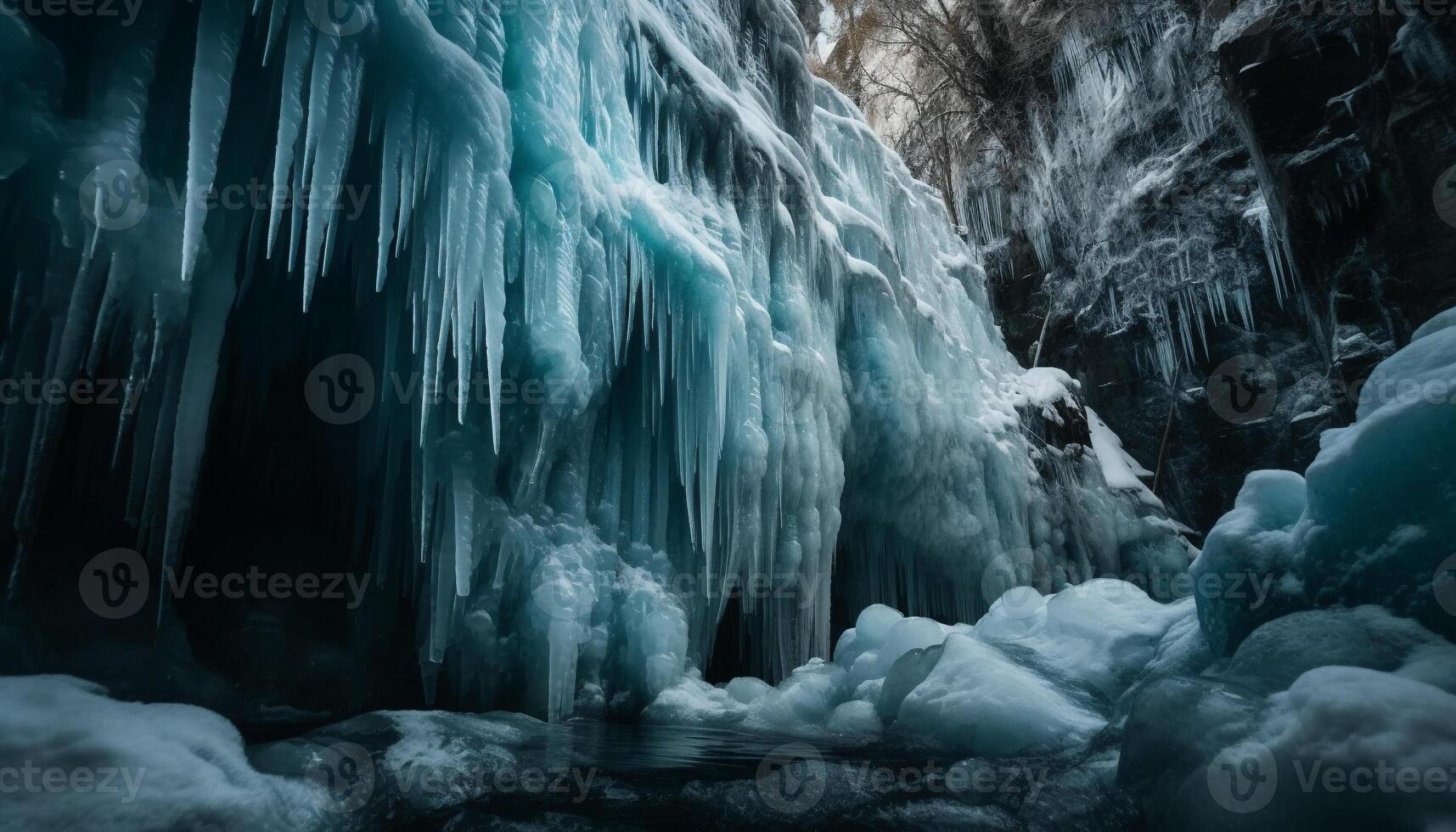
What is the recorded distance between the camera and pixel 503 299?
10.8 feet

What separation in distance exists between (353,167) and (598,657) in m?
3.34

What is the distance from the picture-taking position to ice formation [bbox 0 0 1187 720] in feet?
8.87

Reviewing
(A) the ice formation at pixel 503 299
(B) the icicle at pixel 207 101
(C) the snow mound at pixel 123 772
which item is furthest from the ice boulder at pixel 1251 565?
(B) the icicle at pixel 207 101

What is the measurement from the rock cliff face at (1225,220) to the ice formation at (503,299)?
663 centimetres

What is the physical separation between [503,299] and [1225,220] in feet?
44.5

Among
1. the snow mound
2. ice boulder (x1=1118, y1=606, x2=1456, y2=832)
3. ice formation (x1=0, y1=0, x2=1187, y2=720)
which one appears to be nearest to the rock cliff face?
ice formation (x1=0, y1=0, x2=1187, y2=720)

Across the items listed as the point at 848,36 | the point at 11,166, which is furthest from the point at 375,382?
the point at 848,36

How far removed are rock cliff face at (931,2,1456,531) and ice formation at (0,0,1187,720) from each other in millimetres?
6631

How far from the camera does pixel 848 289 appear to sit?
24.2 feet

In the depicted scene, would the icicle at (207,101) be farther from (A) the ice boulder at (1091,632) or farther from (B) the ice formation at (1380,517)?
(A) the ice boulder at (1091,632)

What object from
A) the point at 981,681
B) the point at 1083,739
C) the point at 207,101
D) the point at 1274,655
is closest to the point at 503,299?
the point at 207,101

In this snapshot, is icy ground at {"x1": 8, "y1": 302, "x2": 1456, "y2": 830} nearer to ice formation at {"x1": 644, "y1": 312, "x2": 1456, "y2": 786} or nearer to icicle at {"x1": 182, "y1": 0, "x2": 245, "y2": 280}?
ice formation at {"x1": 644, "y1": 312, "x2": 1456, "y2": 786}

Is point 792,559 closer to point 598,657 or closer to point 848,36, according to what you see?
point 598,657

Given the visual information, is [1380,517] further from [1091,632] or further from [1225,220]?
[1225,220]
